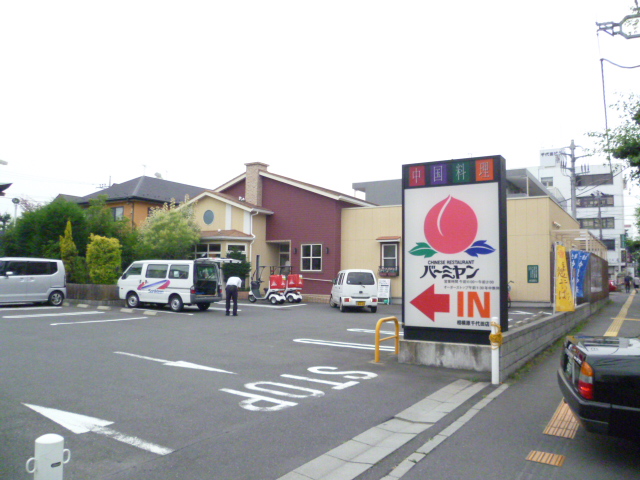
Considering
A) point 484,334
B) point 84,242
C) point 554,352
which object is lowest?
point 554,352

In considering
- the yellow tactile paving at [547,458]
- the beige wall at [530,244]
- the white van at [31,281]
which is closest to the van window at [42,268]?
the white van at [31,281]

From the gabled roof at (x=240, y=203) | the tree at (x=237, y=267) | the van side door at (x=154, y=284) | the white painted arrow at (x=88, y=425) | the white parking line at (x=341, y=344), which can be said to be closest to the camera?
the white painted arrow at (x=88, y=425)

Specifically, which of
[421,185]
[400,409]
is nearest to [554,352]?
[421,185]

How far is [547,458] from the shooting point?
496 cm

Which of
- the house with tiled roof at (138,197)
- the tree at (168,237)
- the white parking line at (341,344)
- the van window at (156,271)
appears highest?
the house with tiled roof at (138,197)

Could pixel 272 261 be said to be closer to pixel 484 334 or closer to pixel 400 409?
pixel 484 334

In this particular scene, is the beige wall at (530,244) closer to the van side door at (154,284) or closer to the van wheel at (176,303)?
the van wheel at (176,303)

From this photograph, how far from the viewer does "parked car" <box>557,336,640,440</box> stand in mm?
4480

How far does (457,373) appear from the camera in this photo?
28.2 feet

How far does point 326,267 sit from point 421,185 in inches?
699

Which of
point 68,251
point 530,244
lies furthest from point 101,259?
point 530,244

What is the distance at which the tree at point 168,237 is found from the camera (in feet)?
87.8

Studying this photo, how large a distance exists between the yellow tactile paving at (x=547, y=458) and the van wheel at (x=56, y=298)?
66.9ft

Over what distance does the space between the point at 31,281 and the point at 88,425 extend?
16901mm
